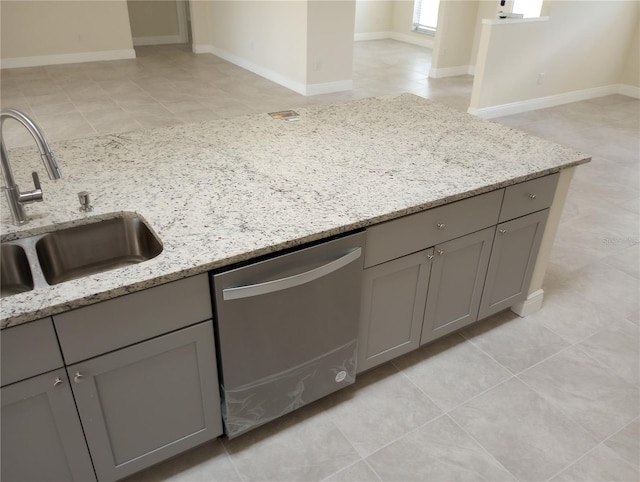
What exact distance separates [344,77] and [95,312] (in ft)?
18.2

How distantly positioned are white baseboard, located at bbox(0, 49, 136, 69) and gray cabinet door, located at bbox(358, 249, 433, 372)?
6939 millimetres

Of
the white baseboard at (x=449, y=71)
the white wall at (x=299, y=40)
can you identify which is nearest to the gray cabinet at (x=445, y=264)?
the white wall at (x=299, y=40)

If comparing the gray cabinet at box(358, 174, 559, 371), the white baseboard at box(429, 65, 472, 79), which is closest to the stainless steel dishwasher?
the gray cabinet at box(358, 174, 559, 371)

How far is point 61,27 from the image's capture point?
22.7 feet

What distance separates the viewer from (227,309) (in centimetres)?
151

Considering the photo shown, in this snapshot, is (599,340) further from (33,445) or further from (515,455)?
(33,445)

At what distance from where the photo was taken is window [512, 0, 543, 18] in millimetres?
6289

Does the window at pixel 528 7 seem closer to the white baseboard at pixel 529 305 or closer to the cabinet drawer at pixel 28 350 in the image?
the white baseboard at pixel 529 305

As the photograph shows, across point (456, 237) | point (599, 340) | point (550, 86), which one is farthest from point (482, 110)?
point (456, 237)

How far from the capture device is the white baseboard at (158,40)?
28.0 ft

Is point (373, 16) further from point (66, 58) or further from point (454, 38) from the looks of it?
point (66, 58)

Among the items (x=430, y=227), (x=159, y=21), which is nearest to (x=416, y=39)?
(x=159, y=21)

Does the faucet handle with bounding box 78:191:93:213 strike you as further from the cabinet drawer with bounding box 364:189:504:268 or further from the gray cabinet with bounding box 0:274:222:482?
the cabinet drawer with bounding box 364:189:504:268

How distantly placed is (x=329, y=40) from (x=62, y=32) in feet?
12.3
